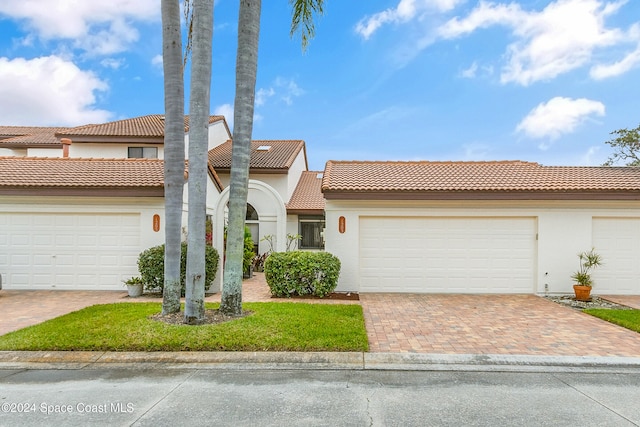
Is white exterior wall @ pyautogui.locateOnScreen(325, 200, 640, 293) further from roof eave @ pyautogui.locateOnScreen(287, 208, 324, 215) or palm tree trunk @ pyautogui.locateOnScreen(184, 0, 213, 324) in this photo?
roof eave @ pyautogui.locateOnScreen(287, 208, 324, 215)

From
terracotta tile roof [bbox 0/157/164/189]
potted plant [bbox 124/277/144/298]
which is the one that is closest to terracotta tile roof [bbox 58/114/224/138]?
terracotta tile roof [bbox 0/157/164/189]

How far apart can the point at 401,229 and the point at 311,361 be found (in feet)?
22.2

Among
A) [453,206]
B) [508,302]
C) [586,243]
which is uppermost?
[453,206]

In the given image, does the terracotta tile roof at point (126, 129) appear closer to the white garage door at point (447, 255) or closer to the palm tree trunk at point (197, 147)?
the white garage door at point (447, 255)

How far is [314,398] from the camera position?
462cm

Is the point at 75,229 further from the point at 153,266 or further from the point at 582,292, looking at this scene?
the point at 582,292

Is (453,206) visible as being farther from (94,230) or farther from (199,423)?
(94,230)

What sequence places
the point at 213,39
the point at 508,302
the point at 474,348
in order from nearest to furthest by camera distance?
1. the point at 474,348
2. the point at 213,39
3. the point at 508,302

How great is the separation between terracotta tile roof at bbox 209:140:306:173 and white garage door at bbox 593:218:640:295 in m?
13.4

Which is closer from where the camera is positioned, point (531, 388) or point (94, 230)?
point (531, 388)

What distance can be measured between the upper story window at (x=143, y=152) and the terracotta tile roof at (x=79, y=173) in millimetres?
6214

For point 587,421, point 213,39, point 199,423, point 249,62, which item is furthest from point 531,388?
point 213,39

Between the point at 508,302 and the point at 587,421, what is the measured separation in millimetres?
6740

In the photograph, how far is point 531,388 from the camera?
498cm
